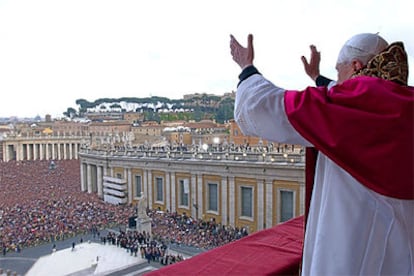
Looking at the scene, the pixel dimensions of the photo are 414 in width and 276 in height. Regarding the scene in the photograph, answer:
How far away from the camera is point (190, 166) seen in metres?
13.6

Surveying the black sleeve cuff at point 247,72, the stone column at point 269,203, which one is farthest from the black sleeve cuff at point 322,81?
the stone column at point 269,203

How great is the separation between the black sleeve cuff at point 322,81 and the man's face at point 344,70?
0.31m

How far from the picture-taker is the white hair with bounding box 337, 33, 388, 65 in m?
0.91

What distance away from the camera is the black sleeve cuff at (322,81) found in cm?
128

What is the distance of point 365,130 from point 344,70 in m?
0.24

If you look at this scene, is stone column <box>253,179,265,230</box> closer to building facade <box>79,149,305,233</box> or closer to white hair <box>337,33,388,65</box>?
building facade <box>79,149,305,233</box>

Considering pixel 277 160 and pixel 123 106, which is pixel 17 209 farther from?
pixel 123 106

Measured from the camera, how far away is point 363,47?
36.0 inches

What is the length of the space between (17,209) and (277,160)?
8044mm

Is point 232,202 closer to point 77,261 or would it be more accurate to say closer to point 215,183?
point 215,183

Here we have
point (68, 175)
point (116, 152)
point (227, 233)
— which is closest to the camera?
point (227, 233)

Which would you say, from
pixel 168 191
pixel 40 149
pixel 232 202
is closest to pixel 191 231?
pixel 232 202

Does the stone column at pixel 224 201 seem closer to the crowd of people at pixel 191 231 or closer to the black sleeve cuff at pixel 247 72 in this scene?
the crowd of people at pixel 191 231

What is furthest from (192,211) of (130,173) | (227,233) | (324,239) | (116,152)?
(324,239)
